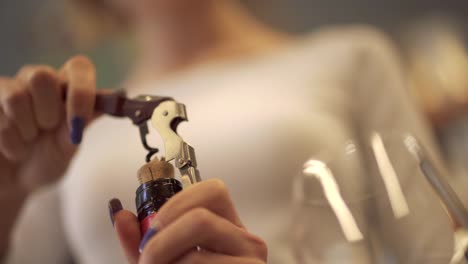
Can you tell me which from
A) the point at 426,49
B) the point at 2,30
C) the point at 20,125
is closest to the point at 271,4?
the point at 426,49

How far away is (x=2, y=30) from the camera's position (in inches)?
40.9

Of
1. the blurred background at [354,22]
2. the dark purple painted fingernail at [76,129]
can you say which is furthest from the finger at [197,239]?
the blurred background at [354,22]

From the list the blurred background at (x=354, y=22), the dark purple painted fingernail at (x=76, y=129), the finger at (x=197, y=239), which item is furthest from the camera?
the blurred background at (x=354, y=22)

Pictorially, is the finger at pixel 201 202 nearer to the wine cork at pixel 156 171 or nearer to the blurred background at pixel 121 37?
the wine cork at pixel 156 171

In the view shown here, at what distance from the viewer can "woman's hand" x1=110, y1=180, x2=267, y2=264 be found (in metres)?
0.21

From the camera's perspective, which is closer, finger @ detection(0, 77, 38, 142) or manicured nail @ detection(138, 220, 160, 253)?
manicured nail @ detection(138, 220, 160, 253)

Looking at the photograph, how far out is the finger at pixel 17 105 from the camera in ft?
1.16

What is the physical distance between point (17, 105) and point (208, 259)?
0.20 metres

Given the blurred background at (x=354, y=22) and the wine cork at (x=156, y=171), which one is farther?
the blurred background at (x=354, y=22)

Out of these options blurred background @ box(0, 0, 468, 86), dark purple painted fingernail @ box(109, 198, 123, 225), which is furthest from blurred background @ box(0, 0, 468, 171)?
dark purple painted fingernail @ box(109, 198, 123, 225)

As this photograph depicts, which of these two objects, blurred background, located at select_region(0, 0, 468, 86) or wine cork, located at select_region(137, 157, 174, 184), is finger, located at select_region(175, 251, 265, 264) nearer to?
wine cork, located at select_region(137, 157, 174, 184)

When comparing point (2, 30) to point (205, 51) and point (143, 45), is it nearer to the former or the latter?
point (143, 45)

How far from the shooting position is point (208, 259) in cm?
21

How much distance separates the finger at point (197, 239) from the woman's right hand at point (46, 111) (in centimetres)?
13
